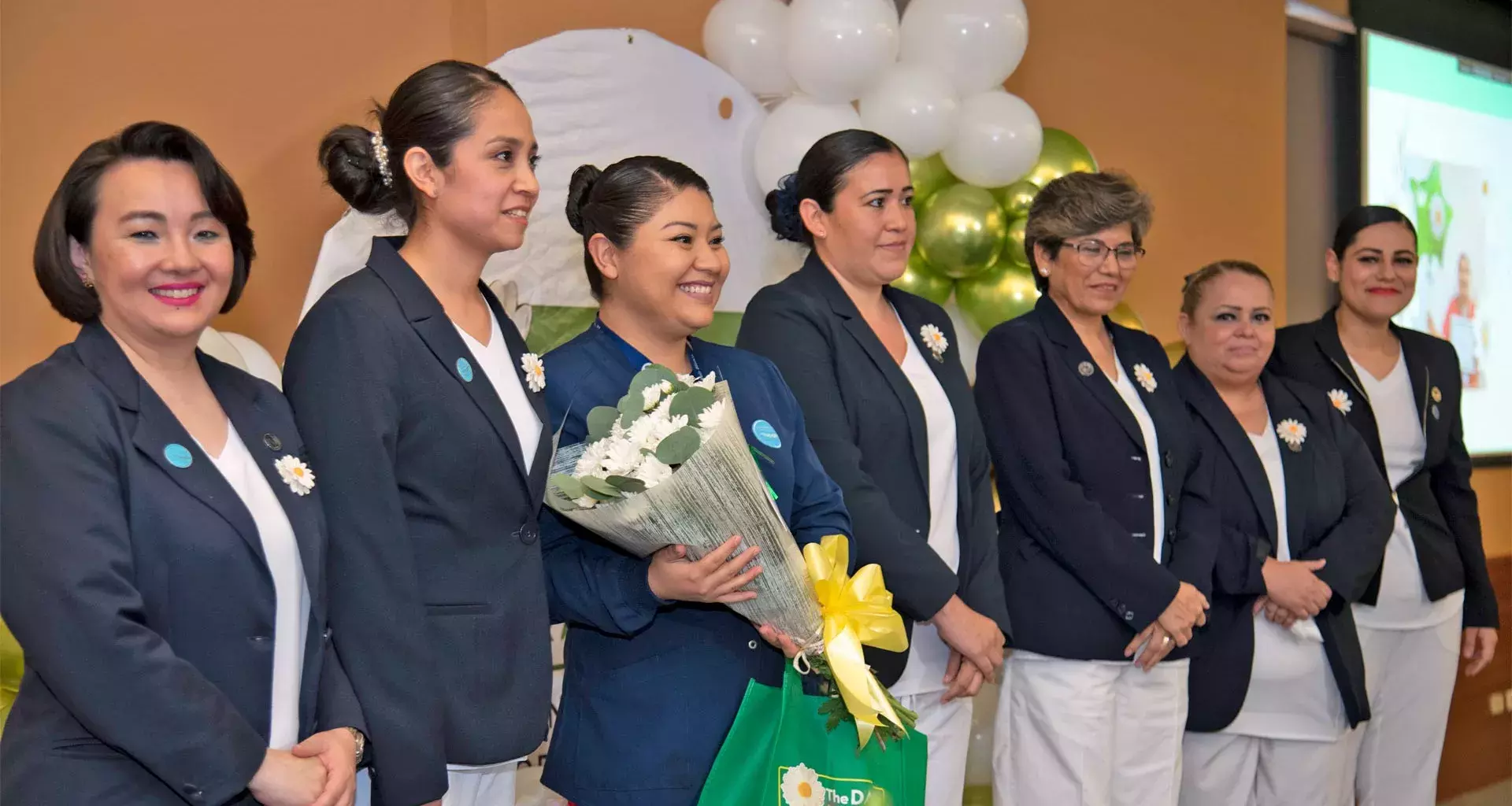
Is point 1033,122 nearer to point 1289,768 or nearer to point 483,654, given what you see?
point 1289,768

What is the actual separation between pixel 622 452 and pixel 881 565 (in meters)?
0.76

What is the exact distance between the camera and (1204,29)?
5457 mm

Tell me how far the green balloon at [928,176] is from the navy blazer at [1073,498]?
85 centimetres

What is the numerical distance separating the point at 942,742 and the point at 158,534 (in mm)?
1593

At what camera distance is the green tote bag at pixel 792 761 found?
6.33 ft

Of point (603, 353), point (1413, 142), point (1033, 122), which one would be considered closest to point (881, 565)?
point (603, 353)

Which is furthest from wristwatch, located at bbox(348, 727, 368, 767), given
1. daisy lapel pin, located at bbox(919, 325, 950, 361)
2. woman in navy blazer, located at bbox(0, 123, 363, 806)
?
daisy lapel pin, located at bbox(919, 325, 950, 361)

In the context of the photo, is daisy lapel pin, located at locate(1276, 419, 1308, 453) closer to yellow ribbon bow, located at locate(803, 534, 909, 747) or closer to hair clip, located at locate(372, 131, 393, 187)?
yellow ribbon bow, located at locate(803, 534, 909, 747)

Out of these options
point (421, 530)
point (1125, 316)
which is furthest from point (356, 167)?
point (1125, 316)

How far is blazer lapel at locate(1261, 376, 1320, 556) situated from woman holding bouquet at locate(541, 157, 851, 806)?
152cm

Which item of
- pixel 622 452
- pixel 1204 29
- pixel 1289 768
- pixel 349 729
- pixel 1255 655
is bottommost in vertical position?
pixel 1289 768

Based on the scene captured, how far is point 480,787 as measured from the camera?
1.91m

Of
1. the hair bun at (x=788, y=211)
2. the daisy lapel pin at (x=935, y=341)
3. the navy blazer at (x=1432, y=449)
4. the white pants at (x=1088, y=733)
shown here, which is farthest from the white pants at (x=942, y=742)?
the navy blazer at (x=1432, y=449)

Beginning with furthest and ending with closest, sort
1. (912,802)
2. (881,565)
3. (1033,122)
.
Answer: (1033,122) → (881,565) → (912,802)
